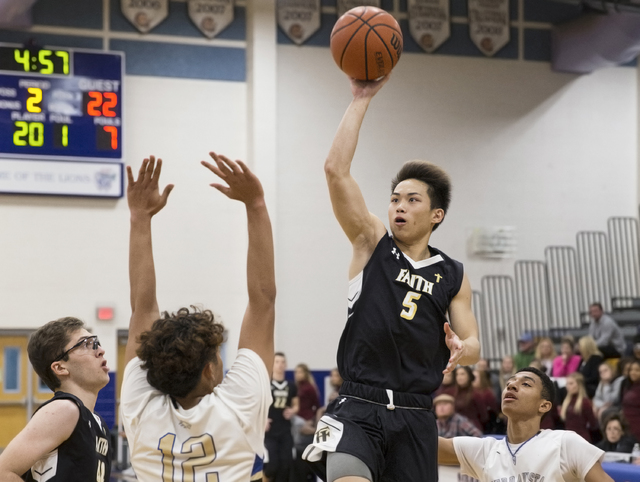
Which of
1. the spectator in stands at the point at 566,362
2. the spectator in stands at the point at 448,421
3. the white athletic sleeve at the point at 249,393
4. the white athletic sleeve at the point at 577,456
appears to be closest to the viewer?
the white athletic sleeve at the point at 249,393

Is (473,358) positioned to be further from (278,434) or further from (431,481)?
(278,434)

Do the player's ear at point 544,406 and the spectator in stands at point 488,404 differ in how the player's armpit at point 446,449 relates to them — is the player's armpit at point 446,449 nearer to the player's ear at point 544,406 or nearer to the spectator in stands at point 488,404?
the player's ear at point 544,406

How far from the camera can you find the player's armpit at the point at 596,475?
13.9 feet

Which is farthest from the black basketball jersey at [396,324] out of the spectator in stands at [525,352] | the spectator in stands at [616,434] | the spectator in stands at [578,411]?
the spectator in stands at [525,352]

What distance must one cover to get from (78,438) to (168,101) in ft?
37.1

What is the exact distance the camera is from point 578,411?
32.2 feet

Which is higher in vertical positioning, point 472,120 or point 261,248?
point 472,120

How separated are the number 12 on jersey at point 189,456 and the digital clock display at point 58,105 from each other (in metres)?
11.2

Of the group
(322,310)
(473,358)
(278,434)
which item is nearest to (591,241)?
(322,310)

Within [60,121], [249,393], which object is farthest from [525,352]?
[249,393]

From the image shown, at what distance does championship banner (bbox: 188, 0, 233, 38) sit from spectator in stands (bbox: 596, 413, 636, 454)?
8.82m

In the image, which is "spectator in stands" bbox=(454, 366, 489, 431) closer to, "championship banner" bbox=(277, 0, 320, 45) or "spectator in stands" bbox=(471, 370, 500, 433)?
"spectator in stands" bbox=(471, 370, 500, 433)

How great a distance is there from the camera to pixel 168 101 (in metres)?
13.9

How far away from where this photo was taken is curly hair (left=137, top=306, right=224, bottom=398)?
243 cm
